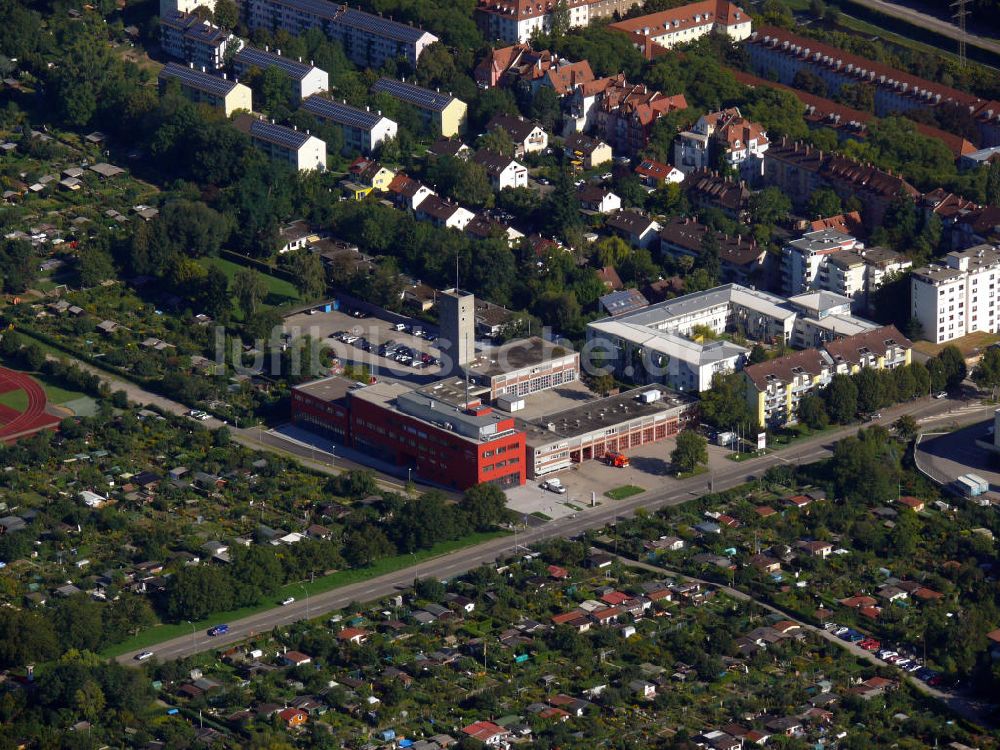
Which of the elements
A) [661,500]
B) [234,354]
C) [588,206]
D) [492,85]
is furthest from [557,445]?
[492,85]

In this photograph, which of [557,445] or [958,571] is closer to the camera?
[958,571]

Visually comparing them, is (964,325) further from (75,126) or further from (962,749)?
(75,126)

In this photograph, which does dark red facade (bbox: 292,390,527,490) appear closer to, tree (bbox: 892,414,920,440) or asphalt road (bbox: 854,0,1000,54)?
tree (bbox: 892,414,920,440)

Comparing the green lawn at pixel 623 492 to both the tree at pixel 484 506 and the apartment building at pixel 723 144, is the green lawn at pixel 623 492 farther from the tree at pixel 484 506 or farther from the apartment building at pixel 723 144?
the apartment building at pixel 723 144

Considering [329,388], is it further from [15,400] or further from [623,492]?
[623,492]

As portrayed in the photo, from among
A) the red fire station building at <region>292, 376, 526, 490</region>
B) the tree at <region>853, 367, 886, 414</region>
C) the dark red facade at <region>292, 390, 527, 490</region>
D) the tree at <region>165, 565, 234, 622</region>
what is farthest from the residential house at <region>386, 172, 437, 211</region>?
the tree at <region>165, 565, 234, 622</region>

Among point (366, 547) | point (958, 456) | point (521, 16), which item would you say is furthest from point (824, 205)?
point (366, 547)
